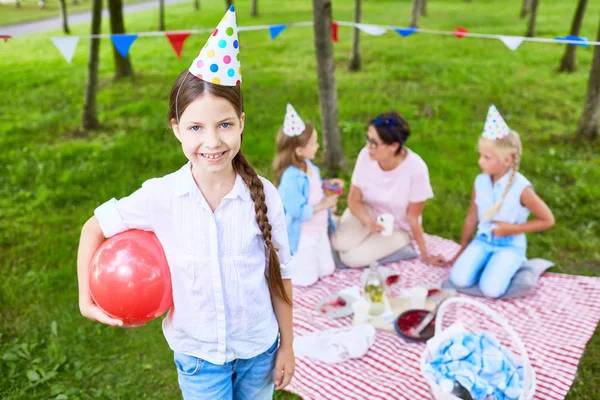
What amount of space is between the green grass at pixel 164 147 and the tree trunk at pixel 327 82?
466mm

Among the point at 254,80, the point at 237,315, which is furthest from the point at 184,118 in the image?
the point at 254,80

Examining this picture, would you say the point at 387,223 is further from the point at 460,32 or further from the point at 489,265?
the point at 460,32

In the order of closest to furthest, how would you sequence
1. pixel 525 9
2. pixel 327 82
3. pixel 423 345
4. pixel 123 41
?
1. pixel 423 345
2. pixel 123 41
3. pixel 327 82
4. pixel 525 9

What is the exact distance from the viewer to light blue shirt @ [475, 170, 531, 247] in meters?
3.77

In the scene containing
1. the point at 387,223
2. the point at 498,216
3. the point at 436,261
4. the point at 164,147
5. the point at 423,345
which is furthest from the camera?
the point at 164,147

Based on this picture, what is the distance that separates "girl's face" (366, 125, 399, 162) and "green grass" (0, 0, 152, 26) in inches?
793

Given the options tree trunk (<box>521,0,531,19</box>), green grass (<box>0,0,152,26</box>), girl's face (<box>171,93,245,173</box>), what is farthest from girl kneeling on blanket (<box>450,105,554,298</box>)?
green grass (<box>0,0,152,26</box>)

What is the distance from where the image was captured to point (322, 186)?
14.2 ft

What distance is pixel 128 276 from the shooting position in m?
1.88

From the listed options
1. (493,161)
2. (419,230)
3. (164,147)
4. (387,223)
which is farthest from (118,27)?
(493,161)

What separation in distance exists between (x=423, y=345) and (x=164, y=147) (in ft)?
14.4

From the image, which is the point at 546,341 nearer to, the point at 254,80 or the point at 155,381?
the point at 155,381

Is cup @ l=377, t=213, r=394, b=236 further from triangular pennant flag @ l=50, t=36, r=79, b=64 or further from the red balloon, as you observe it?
triangular pennant flag @ l=50, t=36, r=79, b=64

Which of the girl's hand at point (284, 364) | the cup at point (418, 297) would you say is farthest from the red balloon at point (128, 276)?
the cup at point (418, 297)
